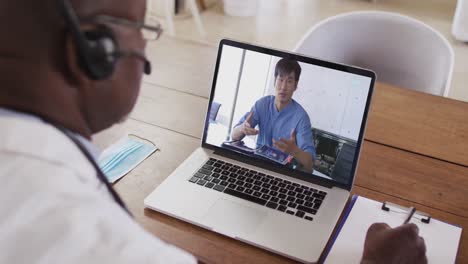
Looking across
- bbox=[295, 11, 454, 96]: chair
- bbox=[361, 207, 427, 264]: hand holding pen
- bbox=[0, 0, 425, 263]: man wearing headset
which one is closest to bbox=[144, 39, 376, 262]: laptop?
bbox=[361, 207, 427, 264]: hand holding pen

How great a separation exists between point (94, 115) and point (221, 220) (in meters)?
0.38

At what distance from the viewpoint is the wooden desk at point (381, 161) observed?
98 cm

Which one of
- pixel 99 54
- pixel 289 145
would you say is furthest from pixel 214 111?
pixel 99 54

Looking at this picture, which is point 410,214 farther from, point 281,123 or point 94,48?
point 94,48

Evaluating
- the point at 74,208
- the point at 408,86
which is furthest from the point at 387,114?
the point at 74,208

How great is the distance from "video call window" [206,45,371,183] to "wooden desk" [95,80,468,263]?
0.10 m

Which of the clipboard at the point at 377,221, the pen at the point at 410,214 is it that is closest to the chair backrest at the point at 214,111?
A: the clipboard at the point at 377,221

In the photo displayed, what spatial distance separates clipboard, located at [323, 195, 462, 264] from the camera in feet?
3.10

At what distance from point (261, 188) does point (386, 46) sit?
0.98m

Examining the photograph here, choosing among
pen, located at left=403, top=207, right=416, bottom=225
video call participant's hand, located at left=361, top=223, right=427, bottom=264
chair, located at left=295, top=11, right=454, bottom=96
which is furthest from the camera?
chair, located at left=295, top=11, right=454, bottom=96

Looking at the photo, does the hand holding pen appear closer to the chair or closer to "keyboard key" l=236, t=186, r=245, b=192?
"keyboard key" l=236, t=186, r=245, b=192

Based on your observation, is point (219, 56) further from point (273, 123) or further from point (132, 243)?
point (132, 243)

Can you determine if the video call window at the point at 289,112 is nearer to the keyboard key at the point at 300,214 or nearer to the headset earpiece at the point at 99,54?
the keyboard key at the point at 300,214

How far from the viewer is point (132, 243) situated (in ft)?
1.98
